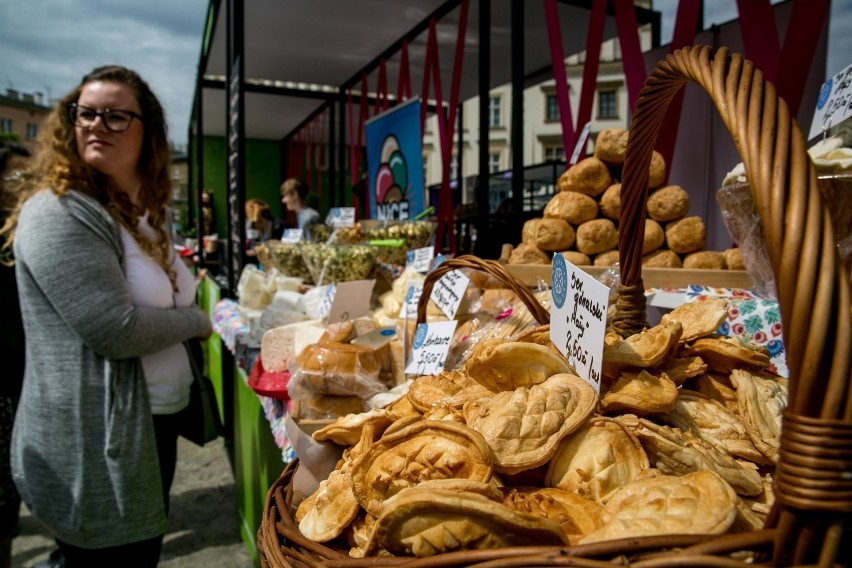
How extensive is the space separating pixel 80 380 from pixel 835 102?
209 cm

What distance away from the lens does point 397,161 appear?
3770 millimetres

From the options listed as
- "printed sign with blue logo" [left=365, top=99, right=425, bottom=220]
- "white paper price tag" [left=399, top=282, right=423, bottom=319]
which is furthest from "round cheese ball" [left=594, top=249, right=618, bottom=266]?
"printed sign with blue logo" [left=365, top=99, right=425, bottom=220]

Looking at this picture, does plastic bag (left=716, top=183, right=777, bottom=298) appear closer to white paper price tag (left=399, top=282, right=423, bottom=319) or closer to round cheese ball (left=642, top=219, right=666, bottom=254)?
round cheese ball (left=642, top=219, right=666, bottom=254)

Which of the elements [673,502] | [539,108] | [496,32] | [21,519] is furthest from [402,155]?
[539,108]

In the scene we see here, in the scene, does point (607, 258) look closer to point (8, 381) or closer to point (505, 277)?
point (505, 277)

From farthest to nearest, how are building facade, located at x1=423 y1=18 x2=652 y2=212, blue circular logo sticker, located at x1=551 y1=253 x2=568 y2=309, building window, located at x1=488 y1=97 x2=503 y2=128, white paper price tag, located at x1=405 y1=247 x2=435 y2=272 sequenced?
building window, located at x1=488 y1=97 x2=503 y2=128 < building facade, located at x1=423 y1=18 x2=652 y2=212 < white paper price tag, located at x1=405 y1=247 x2=435 y2=272 < blue circular logo sticker, located at x1=551 y1=253 x2=568 y2=309

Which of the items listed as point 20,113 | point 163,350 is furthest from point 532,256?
point 20,113

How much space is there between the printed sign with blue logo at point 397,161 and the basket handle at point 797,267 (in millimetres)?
3044

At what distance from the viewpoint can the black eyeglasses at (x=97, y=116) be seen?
1.69 m

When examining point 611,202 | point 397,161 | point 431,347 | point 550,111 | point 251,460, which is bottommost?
point 251,460

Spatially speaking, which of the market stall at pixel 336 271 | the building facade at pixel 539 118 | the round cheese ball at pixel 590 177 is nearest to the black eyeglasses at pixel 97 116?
the market stall at pixel 336 271

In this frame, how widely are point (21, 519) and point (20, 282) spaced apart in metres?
2.04

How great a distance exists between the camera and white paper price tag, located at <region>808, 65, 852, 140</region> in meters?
1.17

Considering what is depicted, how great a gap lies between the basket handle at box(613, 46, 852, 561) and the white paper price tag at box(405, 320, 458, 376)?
30.1 inches
